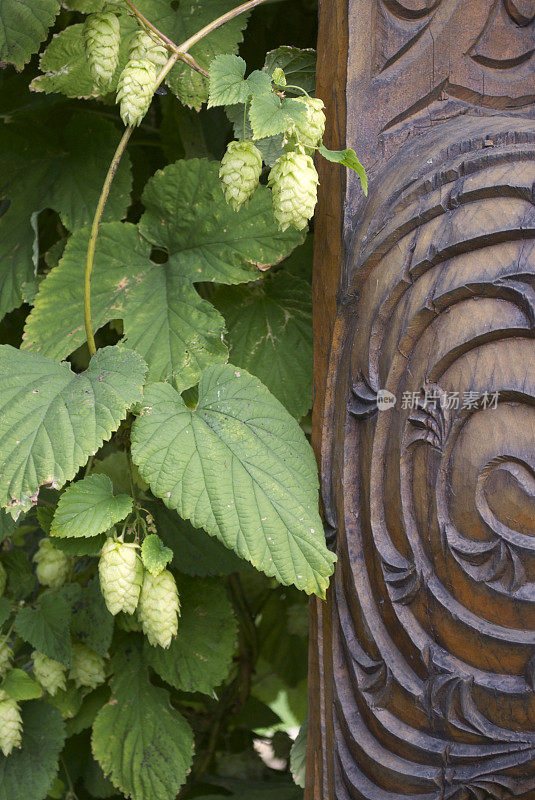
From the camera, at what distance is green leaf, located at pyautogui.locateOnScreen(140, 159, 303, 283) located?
0.90 m

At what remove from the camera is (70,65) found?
3.19 ft

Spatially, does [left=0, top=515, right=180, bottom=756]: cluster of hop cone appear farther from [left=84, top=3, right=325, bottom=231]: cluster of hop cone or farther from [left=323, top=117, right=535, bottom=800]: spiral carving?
[left=84, top=3, right=325, bottom=231]: cluster of hop cone

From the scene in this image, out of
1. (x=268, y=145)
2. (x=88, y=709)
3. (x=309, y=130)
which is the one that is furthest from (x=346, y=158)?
(x=88, y=709)

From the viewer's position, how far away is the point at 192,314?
88 centimetres

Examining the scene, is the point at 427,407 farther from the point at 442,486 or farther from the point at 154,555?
the point at 154,555

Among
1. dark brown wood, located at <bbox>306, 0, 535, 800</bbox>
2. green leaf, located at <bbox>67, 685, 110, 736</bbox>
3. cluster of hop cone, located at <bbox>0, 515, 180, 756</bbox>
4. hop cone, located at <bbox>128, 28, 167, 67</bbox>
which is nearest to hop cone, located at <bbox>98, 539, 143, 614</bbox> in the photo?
cluster of hop cone, located at <bbox>0, 515, 180, 756</bbox>

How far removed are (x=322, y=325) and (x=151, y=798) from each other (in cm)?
64

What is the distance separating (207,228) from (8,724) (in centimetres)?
65

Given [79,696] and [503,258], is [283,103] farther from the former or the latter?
[79,696]

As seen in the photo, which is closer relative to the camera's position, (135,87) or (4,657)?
(135,87)

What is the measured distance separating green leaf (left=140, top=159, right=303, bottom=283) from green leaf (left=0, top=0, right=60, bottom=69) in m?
0.21

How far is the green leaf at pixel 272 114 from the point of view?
68 centimetres

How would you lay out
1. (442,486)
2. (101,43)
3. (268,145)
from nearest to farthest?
(442,486)
(101,43)
(268,145)

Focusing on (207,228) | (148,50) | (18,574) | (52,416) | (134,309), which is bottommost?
(18,574)
